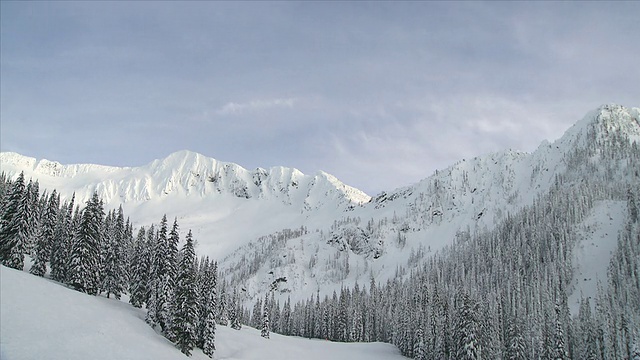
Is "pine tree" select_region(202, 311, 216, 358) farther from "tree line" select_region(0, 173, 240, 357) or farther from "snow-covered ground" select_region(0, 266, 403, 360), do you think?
"snow-covered ground" select_region(0, 266, 403, 360)

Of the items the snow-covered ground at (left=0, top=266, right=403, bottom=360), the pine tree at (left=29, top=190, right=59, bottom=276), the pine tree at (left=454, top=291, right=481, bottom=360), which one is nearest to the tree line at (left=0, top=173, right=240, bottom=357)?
the pine tree at (left=29, top=190, right=59, bottom=276)

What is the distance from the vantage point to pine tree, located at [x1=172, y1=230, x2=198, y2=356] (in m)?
64.0

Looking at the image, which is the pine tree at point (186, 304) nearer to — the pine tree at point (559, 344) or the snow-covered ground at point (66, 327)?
the snow-covered ground at point (66, 327)

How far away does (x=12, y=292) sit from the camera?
153ft

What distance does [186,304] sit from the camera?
215ft

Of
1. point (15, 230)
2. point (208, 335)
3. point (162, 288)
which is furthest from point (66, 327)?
point (15, 230)

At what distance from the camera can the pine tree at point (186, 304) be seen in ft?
210

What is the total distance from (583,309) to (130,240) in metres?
140

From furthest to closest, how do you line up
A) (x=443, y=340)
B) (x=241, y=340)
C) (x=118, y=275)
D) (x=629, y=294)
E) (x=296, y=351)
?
(x=629, y=294) → (x=443, y=340) → (x=296, y=351) → (x=241, y=340) → (x=118, y=275)

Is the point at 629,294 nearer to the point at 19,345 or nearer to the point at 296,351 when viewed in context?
the point at 296,351

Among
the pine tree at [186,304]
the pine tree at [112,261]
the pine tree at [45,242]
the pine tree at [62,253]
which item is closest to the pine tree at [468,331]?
the pine tree at [186,304]

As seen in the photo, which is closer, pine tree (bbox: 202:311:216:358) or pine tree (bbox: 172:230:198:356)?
pine tree (bbox: 172:230:198:356)

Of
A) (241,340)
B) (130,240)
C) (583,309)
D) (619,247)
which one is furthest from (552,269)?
(130,240)

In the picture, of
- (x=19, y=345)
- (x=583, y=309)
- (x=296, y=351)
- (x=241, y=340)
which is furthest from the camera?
(x=583, y=309)
